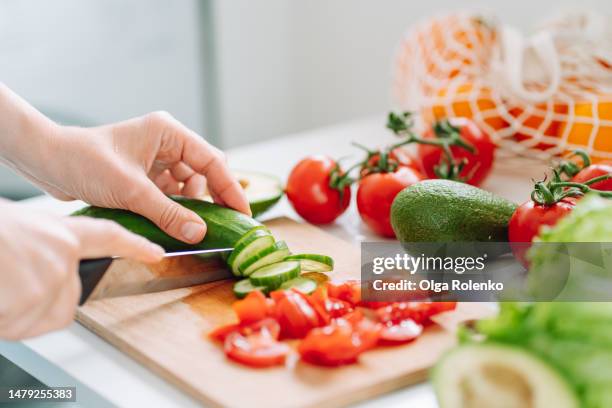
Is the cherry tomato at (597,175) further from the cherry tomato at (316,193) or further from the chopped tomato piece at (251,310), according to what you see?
the chopped tomato piece at (251,310)

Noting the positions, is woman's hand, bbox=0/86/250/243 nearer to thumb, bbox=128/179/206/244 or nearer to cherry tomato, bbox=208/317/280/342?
thumb, bbox=128/179/206/244

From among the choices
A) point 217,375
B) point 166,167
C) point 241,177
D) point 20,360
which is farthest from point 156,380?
point 241,177

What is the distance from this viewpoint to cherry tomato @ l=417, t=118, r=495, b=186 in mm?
1805

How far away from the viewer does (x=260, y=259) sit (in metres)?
1.34

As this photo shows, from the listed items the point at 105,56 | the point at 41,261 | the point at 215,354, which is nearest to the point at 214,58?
the point at 105,56

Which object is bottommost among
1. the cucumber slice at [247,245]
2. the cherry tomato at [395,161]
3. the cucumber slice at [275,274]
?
the cucumber slice at [275,274]

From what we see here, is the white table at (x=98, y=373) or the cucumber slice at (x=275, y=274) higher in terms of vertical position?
the cucumber slice at (x=275, y=274)

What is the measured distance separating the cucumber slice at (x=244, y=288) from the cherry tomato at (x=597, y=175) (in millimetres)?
606

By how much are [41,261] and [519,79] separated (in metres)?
1.26

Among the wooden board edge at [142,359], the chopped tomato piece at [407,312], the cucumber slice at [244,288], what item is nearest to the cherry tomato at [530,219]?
the chopped tomato piece at [407,312]

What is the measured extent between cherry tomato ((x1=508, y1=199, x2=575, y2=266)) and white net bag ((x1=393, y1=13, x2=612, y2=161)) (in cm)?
43

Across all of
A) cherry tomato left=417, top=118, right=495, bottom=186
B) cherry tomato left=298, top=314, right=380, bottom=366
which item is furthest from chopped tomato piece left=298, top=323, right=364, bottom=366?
cherry tomato left=417, top=118, right=495, bottom=186

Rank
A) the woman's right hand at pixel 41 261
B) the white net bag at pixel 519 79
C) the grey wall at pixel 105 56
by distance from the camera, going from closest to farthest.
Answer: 1. the woman's right hand at pixel 41 261
2. the white net bag at pixel 519 79
3. the grey wall at pixel 105 56

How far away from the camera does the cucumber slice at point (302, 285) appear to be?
126cm
